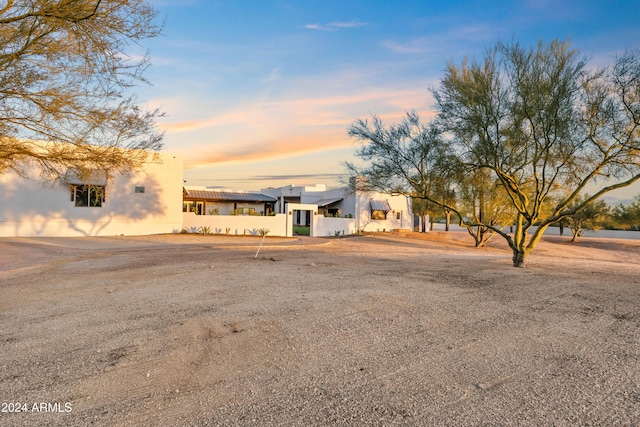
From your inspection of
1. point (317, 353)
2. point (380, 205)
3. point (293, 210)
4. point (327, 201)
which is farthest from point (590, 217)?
point (317, 353)

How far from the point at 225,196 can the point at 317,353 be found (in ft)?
105

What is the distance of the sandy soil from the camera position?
3.40 meters

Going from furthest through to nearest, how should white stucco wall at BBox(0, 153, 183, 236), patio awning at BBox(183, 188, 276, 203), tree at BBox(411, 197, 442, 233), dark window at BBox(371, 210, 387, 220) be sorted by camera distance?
1. dark window at BBox(371, 210, 387, 220)
2. patio awning at BBox(183, 188, 276, 203)
3. tree at BBox(411, 197, 442, 233)
4. white stucco wall at BBox(0, 153, 183, 236)

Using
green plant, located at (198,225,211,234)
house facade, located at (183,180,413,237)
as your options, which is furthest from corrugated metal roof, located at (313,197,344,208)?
green plant, located at (198,225,211,234)

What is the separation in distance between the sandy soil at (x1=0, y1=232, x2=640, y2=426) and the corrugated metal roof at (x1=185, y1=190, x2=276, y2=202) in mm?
24780

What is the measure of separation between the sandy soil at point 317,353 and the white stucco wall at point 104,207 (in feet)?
53.6

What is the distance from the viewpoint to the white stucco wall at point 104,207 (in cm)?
2356

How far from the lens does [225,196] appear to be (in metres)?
35.8

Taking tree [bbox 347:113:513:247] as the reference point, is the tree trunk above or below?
below

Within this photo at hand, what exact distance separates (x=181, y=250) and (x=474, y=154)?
1210cm

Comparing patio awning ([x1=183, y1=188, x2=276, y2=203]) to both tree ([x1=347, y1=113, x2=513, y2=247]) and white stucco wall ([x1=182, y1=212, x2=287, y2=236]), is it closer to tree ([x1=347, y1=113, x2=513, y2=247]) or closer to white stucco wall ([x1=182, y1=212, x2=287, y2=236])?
white stucco wall ([x1=182, y1=212, x2=287, y2=236])

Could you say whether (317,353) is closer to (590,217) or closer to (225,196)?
(225,196)

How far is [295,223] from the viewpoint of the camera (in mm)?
46062

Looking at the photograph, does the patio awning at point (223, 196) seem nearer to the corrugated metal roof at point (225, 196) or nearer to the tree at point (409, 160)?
the corrugated metal roof at point (225, 196)
